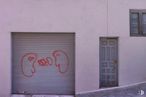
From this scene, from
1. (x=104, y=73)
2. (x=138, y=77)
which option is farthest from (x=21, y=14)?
(x=138, y=77)

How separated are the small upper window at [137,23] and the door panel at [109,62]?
80 cm

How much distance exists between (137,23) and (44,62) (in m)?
3.85

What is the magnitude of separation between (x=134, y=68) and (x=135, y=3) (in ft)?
8.02

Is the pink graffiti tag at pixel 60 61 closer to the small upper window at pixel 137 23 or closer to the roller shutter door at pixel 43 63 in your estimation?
the roller shutter door at pixel 43 63

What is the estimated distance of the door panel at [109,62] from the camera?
48.1 ft

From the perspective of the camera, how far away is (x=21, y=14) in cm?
1430

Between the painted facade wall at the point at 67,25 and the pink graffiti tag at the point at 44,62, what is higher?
the painted facade wall at the point at 67,25

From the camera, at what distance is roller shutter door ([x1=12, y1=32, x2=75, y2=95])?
48.0 feet

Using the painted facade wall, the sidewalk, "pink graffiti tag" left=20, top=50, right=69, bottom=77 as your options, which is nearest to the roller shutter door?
"pink graffiti tag" left=20, top=50, right=69, bottom=77

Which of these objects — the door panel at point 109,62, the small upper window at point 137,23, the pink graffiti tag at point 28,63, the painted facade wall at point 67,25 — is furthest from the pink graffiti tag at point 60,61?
the small upper window at point 137,23

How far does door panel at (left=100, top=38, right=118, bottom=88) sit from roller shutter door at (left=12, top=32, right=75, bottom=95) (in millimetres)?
1104

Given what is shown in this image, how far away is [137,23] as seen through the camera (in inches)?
583

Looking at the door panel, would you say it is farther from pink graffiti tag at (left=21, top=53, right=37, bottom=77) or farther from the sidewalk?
pink graffiti tag at (left=21, top=53, right=37, bottom=77)

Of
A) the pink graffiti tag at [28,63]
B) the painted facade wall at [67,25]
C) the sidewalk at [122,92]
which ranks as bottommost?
the sidewalk at [122,92]
